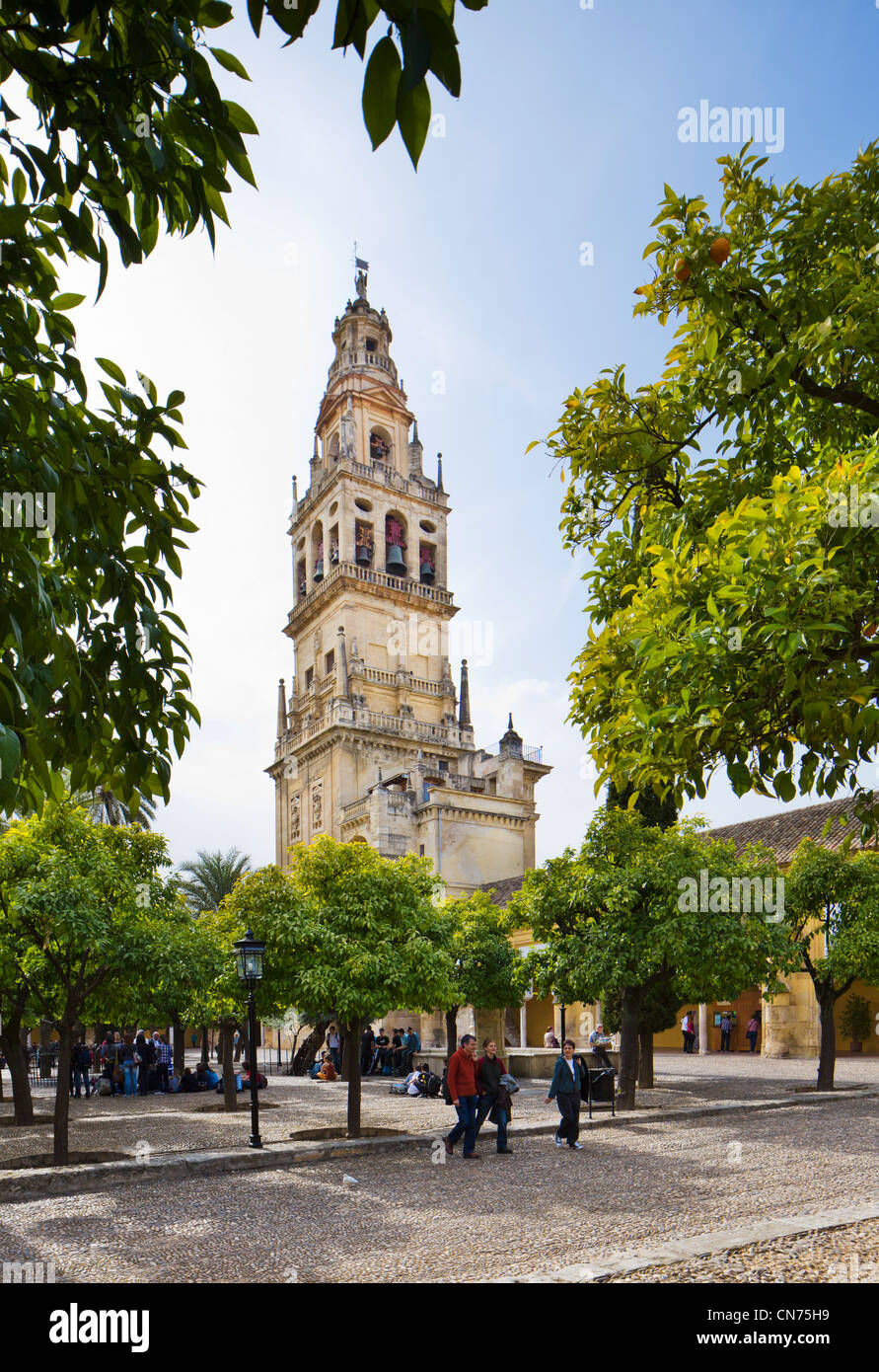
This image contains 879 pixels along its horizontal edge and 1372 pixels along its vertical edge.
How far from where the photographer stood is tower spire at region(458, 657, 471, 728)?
53.9m

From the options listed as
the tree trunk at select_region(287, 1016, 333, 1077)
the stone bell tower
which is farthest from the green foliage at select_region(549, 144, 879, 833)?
the stone bell tower

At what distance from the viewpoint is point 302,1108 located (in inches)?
842

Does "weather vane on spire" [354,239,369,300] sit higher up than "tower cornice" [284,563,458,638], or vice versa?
"weather vane on spire" [354,239,369,300]

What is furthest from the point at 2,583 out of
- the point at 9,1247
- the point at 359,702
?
the point at 359,702

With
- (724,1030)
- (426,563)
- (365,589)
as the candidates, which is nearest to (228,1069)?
(724,1030)

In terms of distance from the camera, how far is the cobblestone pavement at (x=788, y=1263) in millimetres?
6508

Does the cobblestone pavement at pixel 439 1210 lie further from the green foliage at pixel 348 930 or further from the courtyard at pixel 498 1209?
the green foliage at pixel 348 930

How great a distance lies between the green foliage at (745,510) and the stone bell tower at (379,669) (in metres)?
37.1

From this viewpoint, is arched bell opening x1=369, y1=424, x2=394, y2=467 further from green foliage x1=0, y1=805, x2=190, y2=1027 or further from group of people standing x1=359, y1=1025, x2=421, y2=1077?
green foliage x1=0, y1=805, x2=190, y2=1027

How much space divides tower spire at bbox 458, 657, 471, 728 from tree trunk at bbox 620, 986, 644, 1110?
34748 mm

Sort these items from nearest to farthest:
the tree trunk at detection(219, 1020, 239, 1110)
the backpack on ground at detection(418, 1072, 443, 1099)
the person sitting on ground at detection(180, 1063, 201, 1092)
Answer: the tree trunk at detection(219, 1020, 239, 1110)
the backpack on ground at detection(418, 1072, 443, 1099)
the person sitting on ground at detection(180, 1063, 201, 1092)
